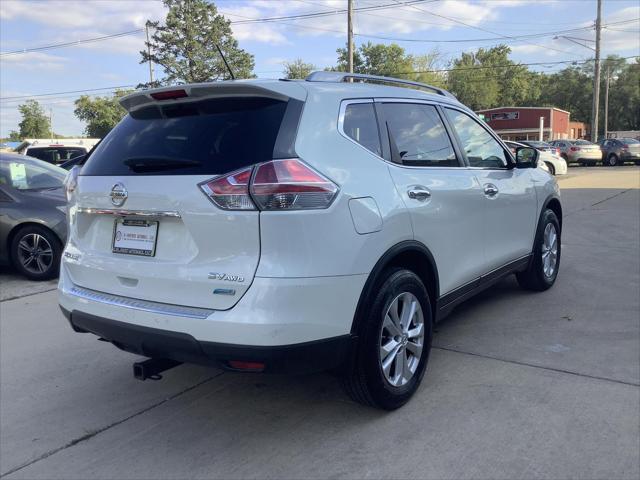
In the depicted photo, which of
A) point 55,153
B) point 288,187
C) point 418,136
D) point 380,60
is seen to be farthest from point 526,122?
point 288,187

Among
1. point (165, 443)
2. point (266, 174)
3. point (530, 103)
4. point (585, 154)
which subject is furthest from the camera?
point (530, 103)

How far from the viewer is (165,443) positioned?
3.17 meters

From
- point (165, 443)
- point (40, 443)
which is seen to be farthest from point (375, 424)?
point (40, 443)

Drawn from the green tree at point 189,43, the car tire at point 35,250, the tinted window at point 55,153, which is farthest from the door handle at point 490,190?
the green tree at point 189,43

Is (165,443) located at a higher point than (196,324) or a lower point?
lower

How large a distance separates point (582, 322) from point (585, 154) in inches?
1163

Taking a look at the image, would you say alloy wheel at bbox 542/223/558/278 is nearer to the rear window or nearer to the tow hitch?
→ the rear window

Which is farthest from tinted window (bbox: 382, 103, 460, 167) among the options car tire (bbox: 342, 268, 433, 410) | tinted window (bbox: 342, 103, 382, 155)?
car tire (bbox: 342, 268, 433, 410)

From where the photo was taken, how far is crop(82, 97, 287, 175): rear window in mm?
2787

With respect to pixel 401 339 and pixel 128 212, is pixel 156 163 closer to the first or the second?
pixel 128 212

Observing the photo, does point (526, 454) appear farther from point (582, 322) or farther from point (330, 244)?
point (582, 322)

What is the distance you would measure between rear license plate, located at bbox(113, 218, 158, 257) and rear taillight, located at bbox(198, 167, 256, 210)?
0.42m

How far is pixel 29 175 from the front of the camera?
24.9 feet

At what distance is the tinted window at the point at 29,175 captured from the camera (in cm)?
734
